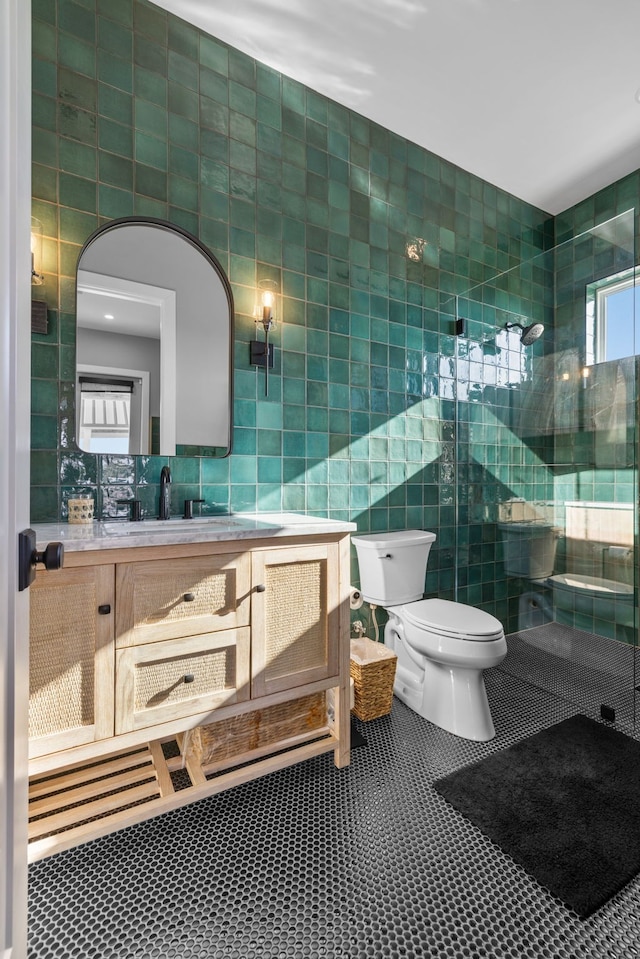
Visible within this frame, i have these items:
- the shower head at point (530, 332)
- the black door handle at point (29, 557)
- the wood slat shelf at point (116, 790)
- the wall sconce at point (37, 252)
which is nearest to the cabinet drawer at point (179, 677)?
the wood slat shelf at point (116, 790)

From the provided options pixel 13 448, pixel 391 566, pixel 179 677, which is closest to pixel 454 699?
pixel 391 566

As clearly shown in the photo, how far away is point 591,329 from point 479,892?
7.42 ft

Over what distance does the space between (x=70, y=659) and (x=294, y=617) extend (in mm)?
687

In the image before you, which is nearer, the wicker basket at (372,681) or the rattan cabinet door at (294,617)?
the rattan cabinet door at (294,617)

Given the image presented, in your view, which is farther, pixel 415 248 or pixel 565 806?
pixel 415 248

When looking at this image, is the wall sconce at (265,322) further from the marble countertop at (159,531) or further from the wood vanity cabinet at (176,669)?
the wood vanity cabinet at (176,669)

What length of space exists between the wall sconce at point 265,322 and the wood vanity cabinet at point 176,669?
34.1 inches

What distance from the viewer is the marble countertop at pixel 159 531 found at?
121 cm

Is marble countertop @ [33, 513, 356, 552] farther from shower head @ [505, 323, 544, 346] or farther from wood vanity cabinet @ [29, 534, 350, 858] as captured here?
shower head @ [505, 323, 544, 346]

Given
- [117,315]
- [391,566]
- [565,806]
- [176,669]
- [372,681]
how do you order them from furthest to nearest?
[391,566], [372,681], [117,315], [565,806], [176,669]

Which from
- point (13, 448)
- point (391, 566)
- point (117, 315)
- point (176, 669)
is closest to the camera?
point (13, 448)

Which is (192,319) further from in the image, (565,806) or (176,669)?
(565,806)

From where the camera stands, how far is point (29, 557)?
0.72 metres

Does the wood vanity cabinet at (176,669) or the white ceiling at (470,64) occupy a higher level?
the white ceiling at (470,64)
